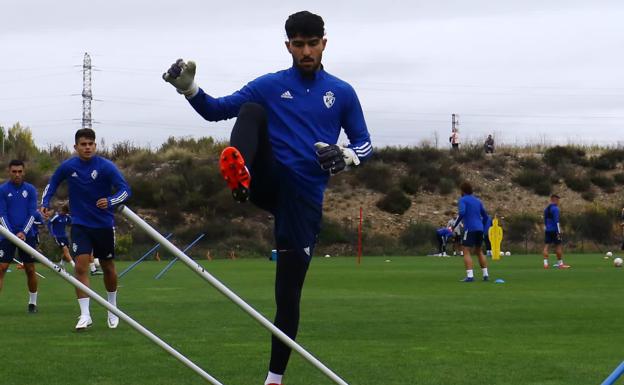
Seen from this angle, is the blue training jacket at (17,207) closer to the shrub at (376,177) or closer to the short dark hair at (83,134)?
the short dark hair at (83,134)

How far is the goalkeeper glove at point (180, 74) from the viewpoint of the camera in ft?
19.5

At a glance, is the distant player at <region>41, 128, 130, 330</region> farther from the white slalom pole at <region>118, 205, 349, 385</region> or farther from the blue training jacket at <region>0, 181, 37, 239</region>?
the white slalom pole at <region>118, 205, 349, 385</region>

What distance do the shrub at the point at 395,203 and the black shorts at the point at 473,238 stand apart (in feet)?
127

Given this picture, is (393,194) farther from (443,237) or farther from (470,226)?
(470,226)

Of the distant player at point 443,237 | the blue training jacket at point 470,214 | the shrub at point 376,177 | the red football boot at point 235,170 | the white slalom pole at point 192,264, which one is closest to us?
the white slalom pole at point 192,264

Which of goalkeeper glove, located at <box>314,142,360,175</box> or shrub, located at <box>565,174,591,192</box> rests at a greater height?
goalkeeper glove, located at <box>314,142,360,175</box>

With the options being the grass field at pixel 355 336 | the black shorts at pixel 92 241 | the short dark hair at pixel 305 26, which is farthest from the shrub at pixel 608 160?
the short dark hair at pixel 305 26

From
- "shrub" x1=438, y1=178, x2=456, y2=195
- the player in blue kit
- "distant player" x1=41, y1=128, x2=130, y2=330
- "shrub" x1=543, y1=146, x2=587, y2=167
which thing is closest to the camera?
the player in blue kit

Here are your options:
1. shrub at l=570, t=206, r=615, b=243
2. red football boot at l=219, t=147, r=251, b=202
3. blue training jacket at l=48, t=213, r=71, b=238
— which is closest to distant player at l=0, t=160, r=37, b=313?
red football boot at l=219, t=147, r=251, b=202

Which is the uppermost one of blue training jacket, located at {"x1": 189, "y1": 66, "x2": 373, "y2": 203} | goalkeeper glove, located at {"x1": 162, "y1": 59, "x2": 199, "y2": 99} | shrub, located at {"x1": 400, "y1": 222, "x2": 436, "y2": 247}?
goalkeeper glove, located at {"x1": 162, "y1": 59, "x2": 199, "y2": 99}

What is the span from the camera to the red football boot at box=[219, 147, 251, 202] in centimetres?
538

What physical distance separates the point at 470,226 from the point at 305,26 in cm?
1688

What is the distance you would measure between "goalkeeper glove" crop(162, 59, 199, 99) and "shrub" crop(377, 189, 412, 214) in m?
55.6

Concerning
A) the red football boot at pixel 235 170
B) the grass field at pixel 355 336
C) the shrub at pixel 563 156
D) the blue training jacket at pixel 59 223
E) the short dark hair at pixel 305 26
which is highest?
the shrub at pixel 563 156
